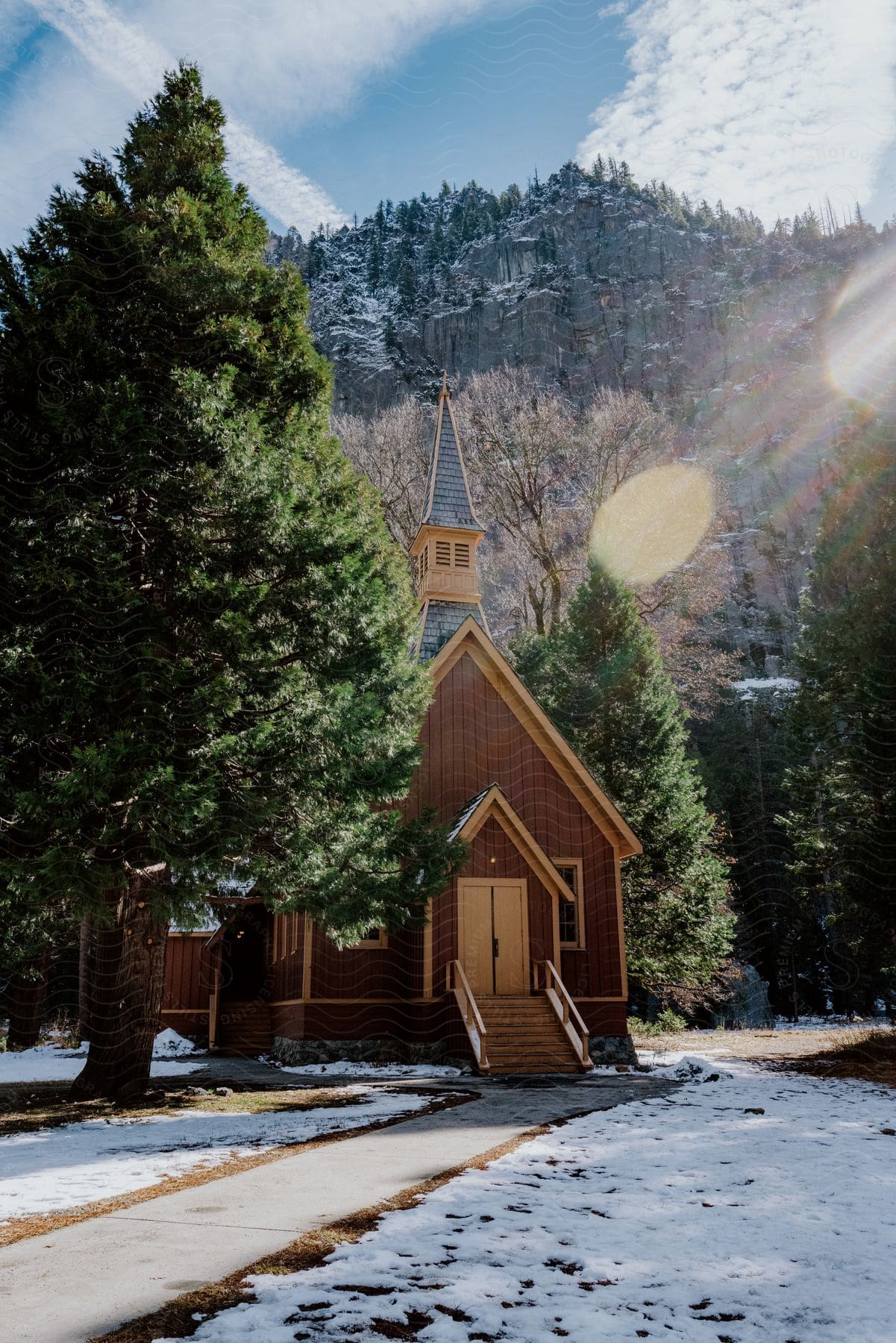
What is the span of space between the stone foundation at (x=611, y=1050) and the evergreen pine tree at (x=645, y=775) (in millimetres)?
5264

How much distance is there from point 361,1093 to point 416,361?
9207cm

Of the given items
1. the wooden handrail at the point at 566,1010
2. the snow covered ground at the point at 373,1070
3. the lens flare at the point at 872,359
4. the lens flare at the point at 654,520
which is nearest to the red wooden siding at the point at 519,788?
the wooden handrail at the point at 566,1010

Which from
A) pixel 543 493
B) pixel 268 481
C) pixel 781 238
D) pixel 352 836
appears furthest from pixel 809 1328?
pixel 781 238

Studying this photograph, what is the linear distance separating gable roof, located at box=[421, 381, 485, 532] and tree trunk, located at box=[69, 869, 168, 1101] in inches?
489

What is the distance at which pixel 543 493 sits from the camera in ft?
98.5

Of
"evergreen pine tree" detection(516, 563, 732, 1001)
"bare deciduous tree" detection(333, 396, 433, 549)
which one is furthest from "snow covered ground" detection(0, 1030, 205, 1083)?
"bare deciduous tree" detection(333, 396, 433, 549)

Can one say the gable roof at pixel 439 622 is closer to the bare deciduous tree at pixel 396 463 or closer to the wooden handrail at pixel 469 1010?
the wooden handrail at pixel 469 1010

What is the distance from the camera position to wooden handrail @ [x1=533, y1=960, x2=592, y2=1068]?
550 inches

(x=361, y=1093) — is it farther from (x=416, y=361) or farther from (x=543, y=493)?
(x=416, y=361)

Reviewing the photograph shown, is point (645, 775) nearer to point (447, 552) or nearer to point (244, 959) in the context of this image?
point (447, 552)

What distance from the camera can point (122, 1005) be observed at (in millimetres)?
9422

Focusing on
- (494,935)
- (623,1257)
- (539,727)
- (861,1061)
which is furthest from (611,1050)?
(623,1257)

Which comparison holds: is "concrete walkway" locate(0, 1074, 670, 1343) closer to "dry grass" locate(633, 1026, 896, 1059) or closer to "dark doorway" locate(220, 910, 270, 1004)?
"dry grass" locate(633, 1026, 896, 1059)

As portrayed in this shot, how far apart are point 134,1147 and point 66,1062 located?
11.4 meters
